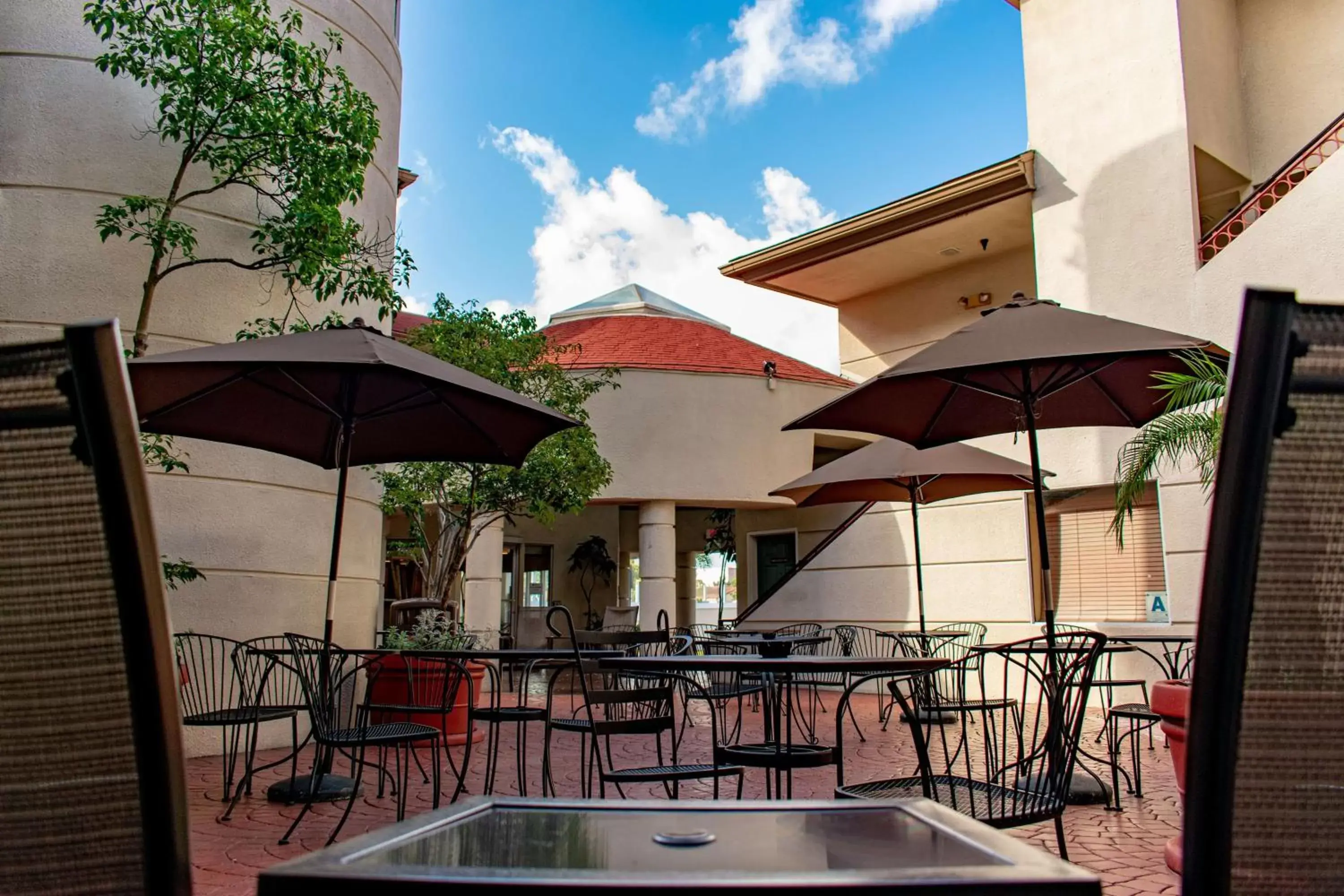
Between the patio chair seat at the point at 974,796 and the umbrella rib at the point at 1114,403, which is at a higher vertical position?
the umbrella rib at the point at 1114,403

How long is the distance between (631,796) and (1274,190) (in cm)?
795

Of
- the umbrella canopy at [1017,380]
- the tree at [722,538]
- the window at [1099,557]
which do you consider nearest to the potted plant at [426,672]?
the umbrella canopy at [1017,380]

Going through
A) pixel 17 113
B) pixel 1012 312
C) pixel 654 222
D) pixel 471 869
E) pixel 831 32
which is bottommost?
pixel 471 869

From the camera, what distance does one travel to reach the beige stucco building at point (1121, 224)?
9383mm

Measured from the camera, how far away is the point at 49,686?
106 centimetres

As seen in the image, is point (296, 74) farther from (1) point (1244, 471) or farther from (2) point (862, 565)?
(2) point (862, 565)

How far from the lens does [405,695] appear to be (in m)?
7.77

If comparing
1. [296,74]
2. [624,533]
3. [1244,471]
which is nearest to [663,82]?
[624,533]

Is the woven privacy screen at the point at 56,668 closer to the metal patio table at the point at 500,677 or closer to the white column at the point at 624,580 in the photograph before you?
the metal patio table at the point at 500,677

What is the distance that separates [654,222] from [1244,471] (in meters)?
39.5

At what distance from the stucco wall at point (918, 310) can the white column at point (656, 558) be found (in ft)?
11.6

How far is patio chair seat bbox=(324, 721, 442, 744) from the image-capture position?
4.52 m

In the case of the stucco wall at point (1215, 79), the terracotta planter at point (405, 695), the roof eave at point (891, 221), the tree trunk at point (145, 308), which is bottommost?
the terracotta planter at point (405, 695)

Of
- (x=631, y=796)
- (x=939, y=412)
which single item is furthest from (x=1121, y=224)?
(x=631, y=796)
